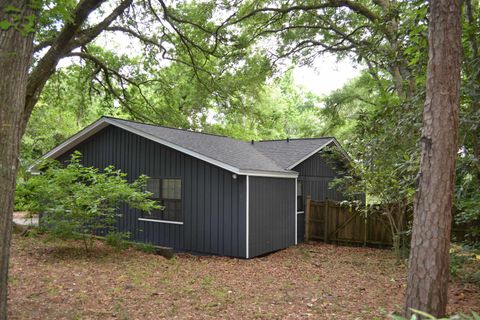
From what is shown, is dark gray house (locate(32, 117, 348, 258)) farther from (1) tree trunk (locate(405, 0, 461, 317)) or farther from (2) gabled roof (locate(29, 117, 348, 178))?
(1) tree trunk (locate(405, 0, 461, 317))

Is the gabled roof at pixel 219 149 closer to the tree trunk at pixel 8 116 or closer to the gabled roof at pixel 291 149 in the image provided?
the gabled roof at pixel 291 149

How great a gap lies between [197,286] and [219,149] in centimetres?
565

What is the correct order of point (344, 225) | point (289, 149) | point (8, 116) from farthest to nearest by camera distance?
point (289, 149)
point (344, 225)
point (8, 116)

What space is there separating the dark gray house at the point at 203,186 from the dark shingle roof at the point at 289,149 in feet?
0.23

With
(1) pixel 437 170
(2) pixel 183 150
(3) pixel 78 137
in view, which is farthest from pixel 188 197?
(1) pixel 437 170

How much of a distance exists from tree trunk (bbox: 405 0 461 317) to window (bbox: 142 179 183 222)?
308 inches

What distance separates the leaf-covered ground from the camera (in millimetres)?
5367

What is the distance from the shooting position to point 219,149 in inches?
470

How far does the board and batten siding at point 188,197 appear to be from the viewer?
10156mm

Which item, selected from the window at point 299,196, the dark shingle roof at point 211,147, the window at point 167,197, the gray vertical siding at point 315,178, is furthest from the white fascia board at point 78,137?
the window at point 299,196

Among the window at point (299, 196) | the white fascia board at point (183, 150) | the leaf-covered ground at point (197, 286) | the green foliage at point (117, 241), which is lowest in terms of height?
the leaf-covered ground at point (197, 286)

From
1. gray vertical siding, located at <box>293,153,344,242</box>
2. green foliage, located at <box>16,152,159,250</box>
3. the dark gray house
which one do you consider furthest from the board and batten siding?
gray vertical siding, located at <box>293,153,344,242</box>

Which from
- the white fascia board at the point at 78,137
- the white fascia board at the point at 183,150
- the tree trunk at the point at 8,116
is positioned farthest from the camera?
the white fascia board at the point at 78,137

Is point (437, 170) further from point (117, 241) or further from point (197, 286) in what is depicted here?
point (117, 241)
